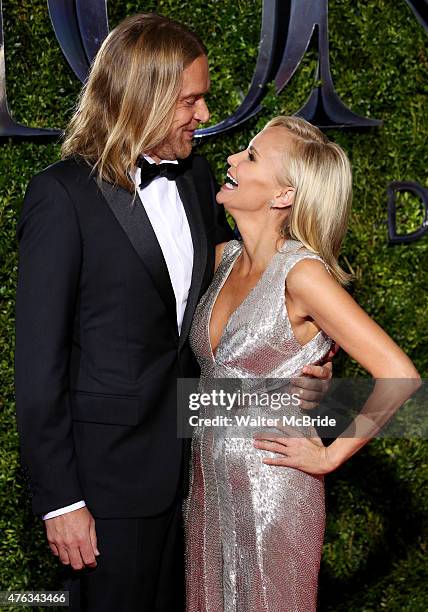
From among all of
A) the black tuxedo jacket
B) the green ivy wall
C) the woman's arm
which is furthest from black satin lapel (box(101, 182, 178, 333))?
the green ivy wall

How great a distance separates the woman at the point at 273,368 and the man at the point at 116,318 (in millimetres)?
117

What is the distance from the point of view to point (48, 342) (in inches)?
99.0

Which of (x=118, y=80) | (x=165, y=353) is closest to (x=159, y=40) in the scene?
(x=118, y=80)

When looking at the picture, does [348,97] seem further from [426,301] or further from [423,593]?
[423,593]

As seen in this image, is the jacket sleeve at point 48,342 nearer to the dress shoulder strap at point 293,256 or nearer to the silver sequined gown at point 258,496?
the silver sequined gown at point 258,496

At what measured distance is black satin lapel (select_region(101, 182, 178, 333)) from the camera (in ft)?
8.57

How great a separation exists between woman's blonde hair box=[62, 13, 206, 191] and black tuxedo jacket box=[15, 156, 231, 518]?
0.11 meters

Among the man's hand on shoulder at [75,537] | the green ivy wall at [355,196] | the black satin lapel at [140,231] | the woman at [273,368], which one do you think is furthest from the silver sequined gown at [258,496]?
the green ivy wall at [355,196]

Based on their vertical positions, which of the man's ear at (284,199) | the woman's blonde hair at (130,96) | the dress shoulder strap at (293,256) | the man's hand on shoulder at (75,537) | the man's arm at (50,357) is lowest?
the man's hand on shoulder at (75,537)

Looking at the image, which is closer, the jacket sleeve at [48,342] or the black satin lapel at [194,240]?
the jacket sleeve at [48,342]

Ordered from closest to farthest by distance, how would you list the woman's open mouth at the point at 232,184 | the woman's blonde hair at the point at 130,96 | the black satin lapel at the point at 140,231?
the black satin lapel at the point at 140,231 → the woman's blonde hair at the point at 130,96 → the woman's open mouth at the point at 232,184

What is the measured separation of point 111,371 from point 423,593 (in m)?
2.35

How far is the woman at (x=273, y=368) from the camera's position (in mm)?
2684

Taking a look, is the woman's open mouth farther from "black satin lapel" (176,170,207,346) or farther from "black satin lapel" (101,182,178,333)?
"black satin lapel" (101,182,178,333)
